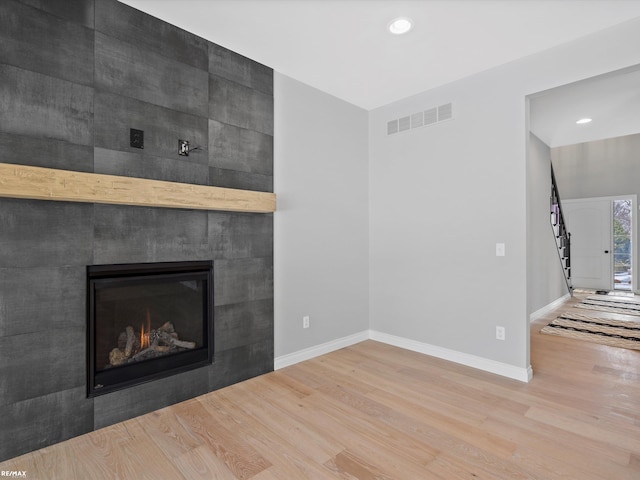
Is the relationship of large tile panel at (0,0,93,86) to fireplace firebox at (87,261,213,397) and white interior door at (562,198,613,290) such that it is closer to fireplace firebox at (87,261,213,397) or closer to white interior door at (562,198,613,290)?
fireplace firebox at (87,261,213,397)

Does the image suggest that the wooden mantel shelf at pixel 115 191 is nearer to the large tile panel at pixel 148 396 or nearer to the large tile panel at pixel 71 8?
the large tile panel at pixel 71 8

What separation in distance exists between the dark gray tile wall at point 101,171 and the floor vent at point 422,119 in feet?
5.45

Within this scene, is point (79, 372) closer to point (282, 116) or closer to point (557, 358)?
point (282, 116)

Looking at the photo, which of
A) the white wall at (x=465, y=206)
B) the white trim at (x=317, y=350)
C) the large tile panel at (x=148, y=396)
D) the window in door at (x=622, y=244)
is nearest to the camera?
the large tile panel at (x=148, y=396)

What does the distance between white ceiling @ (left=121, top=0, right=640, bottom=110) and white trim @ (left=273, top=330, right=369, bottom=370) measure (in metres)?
2.62

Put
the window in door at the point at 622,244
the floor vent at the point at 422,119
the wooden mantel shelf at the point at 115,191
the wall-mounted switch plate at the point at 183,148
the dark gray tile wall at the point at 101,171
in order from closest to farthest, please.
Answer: the wooden mantel shelf at the point at 115,191, the dark gray tile wall at the point at 101,171, the wall-mounted switch plate at the point at 183,148, the floor vent at the point at 422,119, the window in door at the point at 622,244

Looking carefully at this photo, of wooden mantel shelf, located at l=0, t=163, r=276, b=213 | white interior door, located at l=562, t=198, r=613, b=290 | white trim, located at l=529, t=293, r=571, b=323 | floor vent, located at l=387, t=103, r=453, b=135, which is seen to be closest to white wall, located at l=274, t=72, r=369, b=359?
floor vent, located at l=387, t=103, r=453, b=135

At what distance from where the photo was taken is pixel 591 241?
7289mm

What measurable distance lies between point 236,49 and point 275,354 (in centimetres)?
260

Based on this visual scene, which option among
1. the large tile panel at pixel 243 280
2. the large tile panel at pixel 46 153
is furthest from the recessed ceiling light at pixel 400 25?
the large tile panel at pixel 46 153

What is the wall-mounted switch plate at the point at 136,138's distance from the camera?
2.26 meters

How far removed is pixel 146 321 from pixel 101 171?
103 cm

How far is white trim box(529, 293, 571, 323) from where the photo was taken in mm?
4836

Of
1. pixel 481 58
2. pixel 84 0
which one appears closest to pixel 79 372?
pixel 84 0
